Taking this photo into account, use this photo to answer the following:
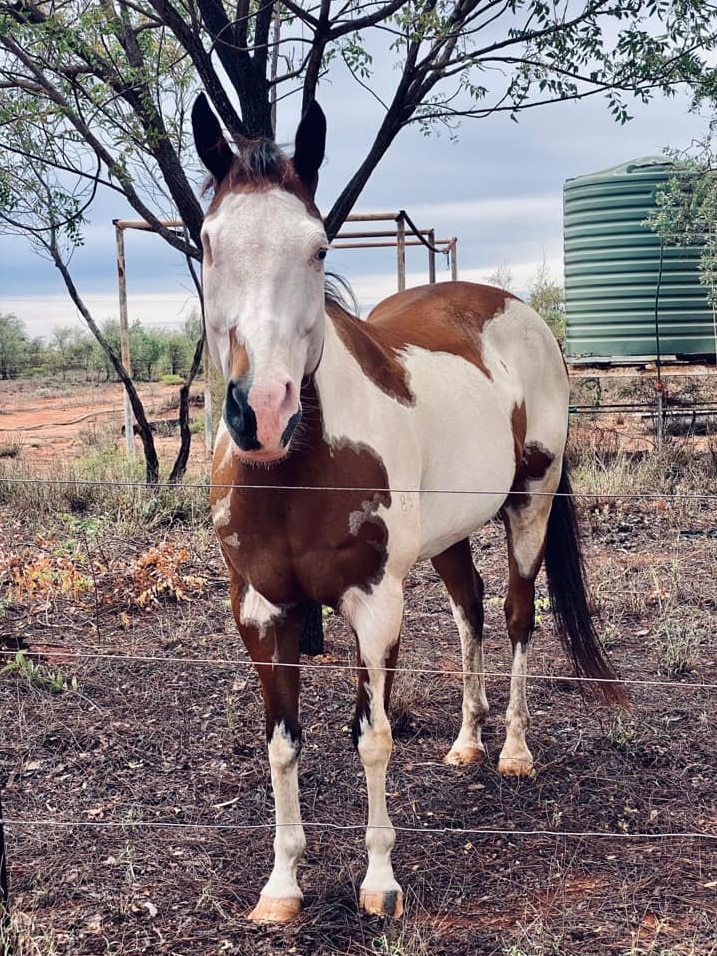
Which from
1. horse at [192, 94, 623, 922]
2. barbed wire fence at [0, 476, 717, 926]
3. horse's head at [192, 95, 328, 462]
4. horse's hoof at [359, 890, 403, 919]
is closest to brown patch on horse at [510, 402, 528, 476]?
horse at [192, 94, 623, 922]

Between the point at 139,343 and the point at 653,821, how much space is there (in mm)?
21239

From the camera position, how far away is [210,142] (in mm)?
2250

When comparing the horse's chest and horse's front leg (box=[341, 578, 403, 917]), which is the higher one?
the horse's chest

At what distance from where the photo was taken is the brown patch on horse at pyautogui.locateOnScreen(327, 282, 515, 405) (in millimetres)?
2744

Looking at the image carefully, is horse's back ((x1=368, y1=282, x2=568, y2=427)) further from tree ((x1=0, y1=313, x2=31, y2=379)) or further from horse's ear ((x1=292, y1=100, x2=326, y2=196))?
tree ((x1=0, y1=313, x2=31, y2=379))

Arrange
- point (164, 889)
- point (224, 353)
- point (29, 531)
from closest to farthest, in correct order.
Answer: point (224, 353) < point (164, 889) < point (29, 531)

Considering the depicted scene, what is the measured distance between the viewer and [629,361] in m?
10.8

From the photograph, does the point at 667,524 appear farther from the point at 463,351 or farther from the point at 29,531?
the point at 29,531

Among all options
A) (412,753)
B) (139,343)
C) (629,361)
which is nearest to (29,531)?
(412,753)

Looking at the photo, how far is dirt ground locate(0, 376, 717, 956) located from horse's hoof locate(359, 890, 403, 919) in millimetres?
36

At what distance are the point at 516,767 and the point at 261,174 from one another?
2.43 meters

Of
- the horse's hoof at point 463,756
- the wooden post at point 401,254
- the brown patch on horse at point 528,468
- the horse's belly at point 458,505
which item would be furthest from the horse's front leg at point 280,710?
the wooden post at point 401,254

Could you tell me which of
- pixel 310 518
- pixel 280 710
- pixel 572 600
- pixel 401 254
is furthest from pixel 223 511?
pixel 401 254

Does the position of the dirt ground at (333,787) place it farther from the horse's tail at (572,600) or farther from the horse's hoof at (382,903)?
the horse's tail at (572,600)
